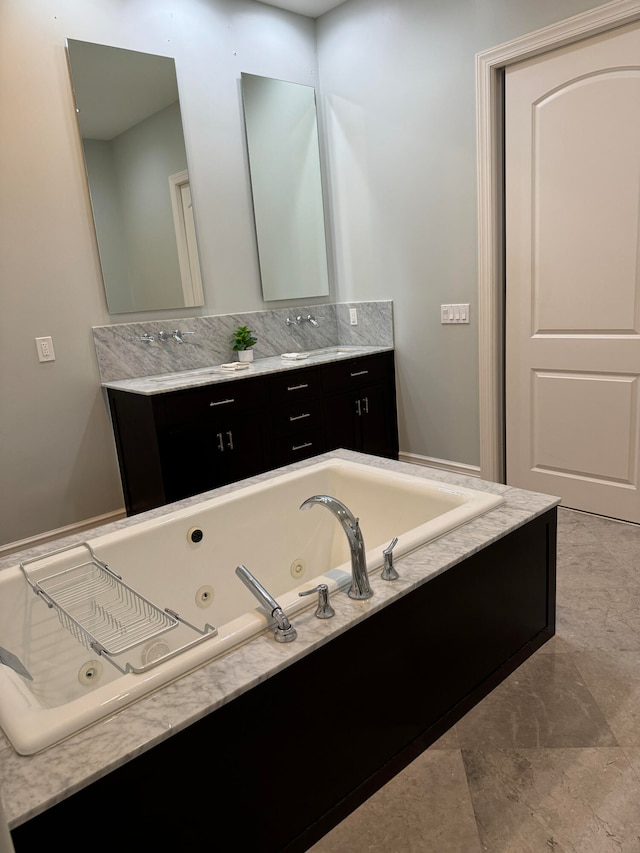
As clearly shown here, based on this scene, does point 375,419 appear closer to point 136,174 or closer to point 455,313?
point 455,313

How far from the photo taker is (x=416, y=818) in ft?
4.83

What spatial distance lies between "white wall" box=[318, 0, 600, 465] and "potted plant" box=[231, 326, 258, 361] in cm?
85

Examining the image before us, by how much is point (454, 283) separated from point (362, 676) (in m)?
2.54

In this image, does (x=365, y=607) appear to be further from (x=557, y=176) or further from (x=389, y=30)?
(x=389, y=30)

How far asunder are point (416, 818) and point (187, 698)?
69 cm

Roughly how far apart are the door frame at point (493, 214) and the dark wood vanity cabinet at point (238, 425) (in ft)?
2.42

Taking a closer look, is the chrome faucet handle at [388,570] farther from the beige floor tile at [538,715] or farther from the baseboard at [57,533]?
the baseboard at [57,533]

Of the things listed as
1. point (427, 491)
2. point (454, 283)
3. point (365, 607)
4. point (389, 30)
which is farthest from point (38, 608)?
point (389, 30)

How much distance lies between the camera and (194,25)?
3359 mm

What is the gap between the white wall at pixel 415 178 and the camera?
3.25 metres

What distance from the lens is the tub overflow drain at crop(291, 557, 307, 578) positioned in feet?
7.70

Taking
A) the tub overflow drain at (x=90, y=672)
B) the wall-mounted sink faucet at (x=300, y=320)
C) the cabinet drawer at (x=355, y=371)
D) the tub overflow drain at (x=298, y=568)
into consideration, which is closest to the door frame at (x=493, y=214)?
the cabinet drawer at (x=355, y=371)

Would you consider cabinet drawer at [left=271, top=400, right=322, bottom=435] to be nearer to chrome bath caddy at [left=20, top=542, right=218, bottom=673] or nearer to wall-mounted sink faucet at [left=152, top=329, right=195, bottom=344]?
wall-mounted sink faucet at [left=152, top=329, right=195, bottom=344]

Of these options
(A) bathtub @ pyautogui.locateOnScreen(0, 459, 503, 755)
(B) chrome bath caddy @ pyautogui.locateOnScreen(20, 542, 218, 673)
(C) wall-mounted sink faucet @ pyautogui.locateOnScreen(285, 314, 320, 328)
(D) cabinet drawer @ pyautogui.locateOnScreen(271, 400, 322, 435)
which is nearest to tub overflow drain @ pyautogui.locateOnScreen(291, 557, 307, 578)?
(A) bathtub @ pyautogui.locateOnScreen(0, 459, 503, 755)
